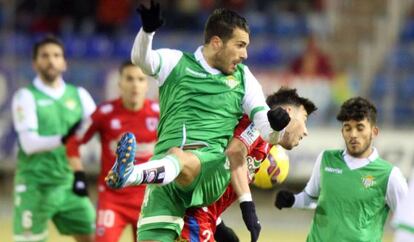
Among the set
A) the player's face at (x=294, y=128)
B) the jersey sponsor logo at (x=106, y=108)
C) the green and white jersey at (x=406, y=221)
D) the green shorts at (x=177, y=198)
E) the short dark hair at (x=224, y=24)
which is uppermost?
the short dark hair at (x=224, y=24)

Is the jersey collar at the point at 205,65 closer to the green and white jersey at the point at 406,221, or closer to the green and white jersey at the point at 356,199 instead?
the green and white jersey at the point at 356,199

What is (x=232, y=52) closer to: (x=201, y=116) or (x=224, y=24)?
(x=224, y=24)

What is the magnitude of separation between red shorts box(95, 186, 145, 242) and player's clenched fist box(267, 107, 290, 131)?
3.00m

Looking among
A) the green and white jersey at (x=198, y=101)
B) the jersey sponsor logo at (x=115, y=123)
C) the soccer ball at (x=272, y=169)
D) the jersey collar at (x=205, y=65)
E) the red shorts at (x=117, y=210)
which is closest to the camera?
the green and white jersey at (x=198, y=101)

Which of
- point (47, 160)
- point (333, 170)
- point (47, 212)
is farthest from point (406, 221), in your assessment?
point (47, 160)

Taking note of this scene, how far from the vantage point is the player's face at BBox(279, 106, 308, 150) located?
8.06 metres

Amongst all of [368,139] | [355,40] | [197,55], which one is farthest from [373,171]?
[355,40]

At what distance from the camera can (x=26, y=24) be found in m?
19.5

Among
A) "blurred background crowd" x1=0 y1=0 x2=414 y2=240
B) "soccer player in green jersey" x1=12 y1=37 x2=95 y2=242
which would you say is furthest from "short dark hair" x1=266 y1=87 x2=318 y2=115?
"blurred background crowd" x1=0 y1=0 x2=414 y2=240

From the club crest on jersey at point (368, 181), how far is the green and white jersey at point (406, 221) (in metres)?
2.17

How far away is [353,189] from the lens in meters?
8.41

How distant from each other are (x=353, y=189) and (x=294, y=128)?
0.71 meters

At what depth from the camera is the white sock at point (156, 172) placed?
7195 mm

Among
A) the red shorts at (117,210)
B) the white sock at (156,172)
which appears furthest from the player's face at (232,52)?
the red shorts at (117,210)
